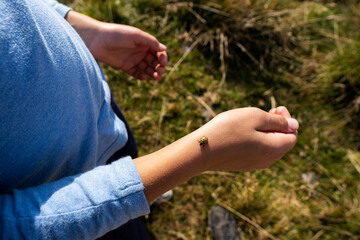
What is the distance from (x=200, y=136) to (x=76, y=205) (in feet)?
2.02

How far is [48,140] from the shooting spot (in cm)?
94

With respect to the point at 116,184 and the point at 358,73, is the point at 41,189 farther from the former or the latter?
the point at 358,73

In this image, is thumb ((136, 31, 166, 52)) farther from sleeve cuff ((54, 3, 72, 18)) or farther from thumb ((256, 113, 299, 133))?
thumb ((256, 113, 299, 133))

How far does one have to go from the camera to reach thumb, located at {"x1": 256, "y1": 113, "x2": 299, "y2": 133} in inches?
53.0

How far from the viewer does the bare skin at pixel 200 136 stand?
3.69 ft

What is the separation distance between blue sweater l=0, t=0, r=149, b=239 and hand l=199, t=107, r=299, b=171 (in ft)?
1.47

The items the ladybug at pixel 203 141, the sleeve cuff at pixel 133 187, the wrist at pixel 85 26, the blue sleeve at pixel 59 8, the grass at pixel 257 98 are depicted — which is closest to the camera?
the sleeve cuff at pixel 133 187

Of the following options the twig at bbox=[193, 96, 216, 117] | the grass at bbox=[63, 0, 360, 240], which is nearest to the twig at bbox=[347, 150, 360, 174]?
the grass at bbox=[63, 0, 360, 240]

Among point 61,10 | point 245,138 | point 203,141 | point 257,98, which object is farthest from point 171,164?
point 257,98

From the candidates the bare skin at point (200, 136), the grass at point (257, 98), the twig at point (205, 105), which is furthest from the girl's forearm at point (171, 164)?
the twig at point (205, 105)

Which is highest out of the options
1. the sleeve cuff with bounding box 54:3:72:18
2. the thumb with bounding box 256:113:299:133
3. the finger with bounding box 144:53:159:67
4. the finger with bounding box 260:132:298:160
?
the sleeve cuff with bounding box 54:3:72:18

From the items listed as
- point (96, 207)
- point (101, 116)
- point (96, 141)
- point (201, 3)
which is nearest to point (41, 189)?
point (96, 207)

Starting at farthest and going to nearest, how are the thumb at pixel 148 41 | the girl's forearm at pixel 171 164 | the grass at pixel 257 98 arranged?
the grass at pixel 257 98 → the thumb at pixel 148 41 → the girl's forearm at pixel 171 164

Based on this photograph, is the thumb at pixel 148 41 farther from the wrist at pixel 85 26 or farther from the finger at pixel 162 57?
the wrist at pixel 85 26
